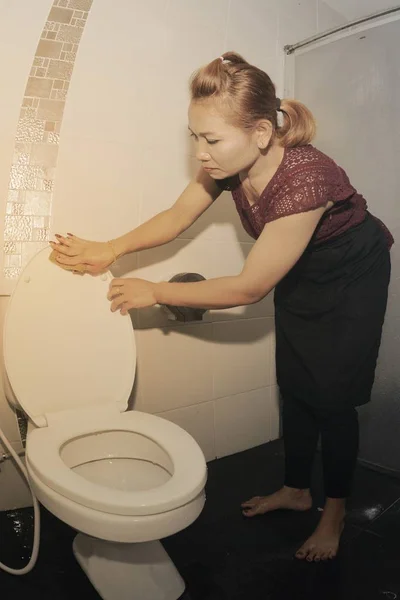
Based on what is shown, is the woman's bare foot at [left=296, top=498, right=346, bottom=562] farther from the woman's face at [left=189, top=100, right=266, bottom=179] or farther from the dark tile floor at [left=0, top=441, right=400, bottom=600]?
the woman's face at [left=189, top=100, right=266, bottom=179]

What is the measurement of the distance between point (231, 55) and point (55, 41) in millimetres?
522

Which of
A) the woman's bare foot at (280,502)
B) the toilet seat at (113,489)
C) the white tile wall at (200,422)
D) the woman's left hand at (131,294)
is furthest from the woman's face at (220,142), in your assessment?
the woman's bare foot at (280,502)

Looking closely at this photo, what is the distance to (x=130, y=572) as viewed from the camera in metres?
1.04

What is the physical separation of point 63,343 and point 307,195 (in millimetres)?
663

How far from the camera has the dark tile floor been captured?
1.10 meters

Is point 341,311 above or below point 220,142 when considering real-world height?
below

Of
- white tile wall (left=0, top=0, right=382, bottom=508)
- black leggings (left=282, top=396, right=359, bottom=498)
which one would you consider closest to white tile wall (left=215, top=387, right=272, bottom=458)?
white tile wall (left=0, top=0, right=382, bottom=508)

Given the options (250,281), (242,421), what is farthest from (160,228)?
(242,421)

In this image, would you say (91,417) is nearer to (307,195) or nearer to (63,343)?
(63,343)

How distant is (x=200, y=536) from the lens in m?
1.30

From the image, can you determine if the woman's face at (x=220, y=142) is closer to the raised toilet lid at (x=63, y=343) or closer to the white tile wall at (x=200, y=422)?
the raised toilet lid at (x=63, y=343)

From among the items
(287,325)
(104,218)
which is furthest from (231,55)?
(287,325)

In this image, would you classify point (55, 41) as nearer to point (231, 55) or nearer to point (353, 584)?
point (231, 55)

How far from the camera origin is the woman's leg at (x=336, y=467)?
1.24m
